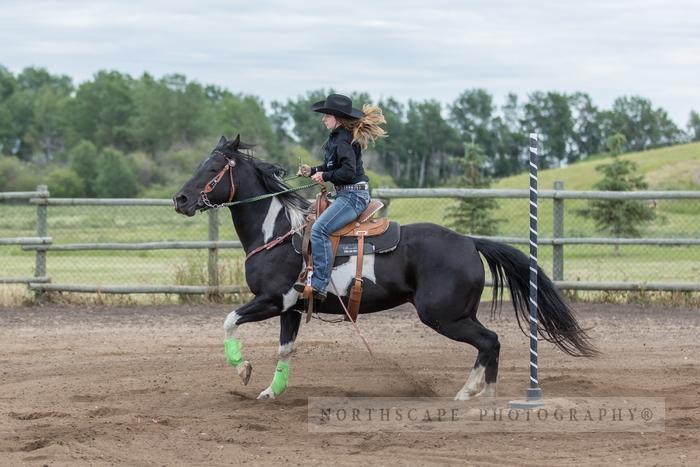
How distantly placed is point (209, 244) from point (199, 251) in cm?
431

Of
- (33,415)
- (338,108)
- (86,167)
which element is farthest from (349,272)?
(86,167)

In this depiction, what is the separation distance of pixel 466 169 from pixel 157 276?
1441 cm

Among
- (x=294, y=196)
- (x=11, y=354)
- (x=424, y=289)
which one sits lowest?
(x=11, y=354)

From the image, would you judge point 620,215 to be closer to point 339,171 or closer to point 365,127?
point 365,127

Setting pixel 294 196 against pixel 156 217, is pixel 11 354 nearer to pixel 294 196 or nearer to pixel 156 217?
pixel 294 196

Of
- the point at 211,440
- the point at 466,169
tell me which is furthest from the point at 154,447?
the point at 466,169

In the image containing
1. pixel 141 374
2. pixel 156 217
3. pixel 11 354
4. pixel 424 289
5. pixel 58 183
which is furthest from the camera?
pixel 58 183

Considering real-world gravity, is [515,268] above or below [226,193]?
below

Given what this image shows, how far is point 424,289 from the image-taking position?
8750 millimetres

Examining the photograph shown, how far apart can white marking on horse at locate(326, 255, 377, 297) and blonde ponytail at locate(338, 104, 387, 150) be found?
1020 millimetres

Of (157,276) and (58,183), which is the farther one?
(58,183)

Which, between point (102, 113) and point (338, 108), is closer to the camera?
point (338, 108)

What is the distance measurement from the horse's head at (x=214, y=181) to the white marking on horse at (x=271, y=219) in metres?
0.37

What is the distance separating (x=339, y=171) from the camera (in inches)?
342
